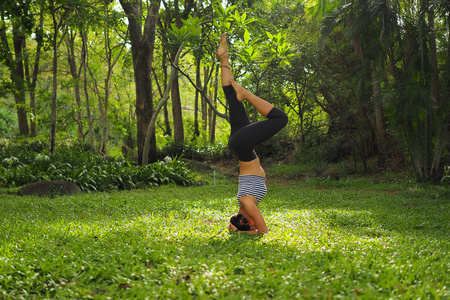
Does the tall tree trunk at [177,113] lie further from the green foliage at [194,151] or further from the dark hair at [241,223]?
the dark hair at [241,223]

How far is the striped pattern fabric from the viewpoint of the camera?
4.95 meters

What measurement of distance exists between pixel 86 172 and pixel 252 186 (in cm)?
732

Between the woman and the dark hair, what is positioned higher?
the woman

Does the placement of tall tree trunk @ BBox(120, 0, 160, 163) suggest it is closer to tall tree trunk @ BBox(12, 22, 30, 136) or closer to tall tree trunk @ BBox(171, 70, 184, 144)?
tall tree trunk @ BBox(12, 22, 30, 136)

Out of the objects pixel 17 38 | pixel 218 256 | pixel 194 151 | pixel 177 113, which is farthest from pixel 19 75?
pixel 218 256

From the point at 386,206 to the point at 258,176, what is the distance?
13.3 feet

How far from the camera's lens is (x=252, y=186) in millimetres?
4977

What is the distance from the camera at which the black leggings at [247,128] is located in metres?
4.85

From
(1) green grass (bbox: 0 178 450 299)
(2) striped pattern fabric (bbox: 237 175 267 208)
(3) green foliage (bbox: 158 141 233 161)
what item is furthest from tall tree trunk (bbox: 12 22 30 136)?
(2) striped pattern fabric (bbox: 237 175 267 208)

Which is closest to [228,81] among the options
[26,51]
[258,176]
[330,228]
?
[258,176]

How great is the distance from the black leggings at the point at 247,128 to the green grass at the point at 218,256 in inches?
39.9

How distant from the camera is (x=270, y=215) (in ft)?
21.7

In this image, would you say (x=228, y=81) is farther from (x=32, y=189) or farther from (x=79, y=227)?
(x=32, y=189)

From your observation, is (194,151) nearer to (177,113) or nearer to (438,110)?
(177,113)
